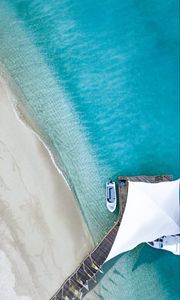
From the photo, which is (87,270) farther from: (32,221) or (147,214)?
(147,214)

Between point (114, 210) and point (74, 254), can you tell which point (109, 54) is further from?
point (74, 254)

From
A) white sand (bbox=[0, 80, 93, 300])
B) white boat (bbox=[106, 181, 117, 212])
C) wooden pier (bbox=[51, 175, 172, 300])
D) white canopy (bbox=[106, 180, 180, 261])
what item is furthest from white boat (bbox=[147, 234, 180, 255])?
white sand (bbox=[0, 80, 93, 300])

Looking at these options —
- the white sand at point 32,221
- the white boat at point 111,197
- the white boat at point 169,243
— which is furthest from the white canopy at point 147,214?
the white sand at point 32,221

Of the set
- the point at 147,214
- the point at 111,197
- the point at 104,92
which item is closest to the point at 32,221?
the point at 111,197

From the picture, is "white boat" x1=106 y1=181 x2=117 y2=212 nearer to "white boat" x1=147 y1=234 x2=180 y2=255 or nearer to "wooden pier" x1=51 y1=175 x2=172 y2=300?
"wooden pier" x1=51 y1=175 x2=172 y2=300

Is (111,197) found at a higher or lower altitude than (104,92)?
lower

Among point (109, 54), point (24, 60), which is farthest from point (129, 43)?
point (24, 60)

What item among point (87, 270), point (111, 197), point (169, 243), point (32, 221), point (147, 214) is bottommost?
point (87, 270)
